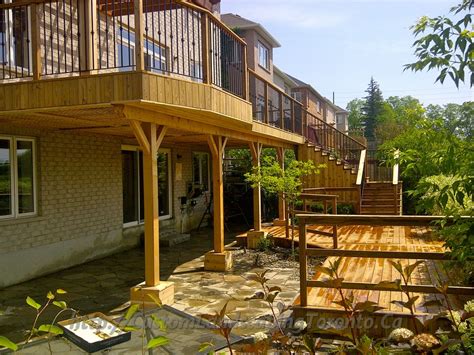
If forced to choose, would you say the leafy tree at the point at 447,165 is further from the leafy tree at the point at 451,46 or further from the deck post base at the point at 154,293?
the deck post base at the point at 154,293

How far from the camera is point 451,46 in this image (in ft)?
8.43

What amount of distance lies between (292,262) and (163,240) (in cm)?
361

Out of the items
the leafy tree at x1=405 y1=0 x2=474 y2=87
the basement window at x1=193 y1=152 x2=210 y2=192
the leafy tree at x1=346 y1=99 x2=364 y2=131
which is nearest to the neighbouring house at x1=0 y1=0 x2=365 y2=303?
the basement window at x1=193 y1=152 x2=210 y2=192

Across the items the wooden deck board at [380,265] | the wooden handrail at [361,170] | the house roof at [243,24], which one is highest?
the house roof at [243,24]

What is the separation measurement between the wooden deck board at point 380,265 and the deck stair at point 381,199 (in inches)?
57.3

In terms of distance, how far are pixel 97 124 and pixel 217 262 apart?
129 inches

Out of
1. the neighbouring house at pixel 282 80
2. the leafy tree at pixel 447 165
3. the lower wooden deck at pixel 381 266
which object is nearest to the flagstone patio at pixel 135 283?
the lower wooden deck at pixel 381 266

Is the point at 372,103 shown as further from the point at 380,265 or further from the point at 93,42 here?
the point at 93,42

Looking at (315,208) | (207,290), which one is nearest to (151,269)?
(207,290)

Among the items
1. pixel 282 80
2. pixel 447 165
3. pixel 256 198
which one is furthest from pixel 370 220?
pixel 282 80

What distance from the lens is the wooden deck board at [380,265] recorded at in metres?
4.89

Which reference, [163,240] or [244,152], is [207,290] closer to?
[163,240]

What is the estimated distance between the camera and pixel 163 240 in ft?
35.7

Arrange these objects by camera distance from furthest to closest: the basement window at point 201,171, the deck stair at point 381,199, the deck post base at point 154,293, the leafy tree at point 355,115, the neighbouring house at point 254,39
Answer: the leafy tree at point 355,115, the neighbouring house at point 254,39, the basement window at point 201,171, the deck stair at point 381,199, the deck post base at point 154,293
